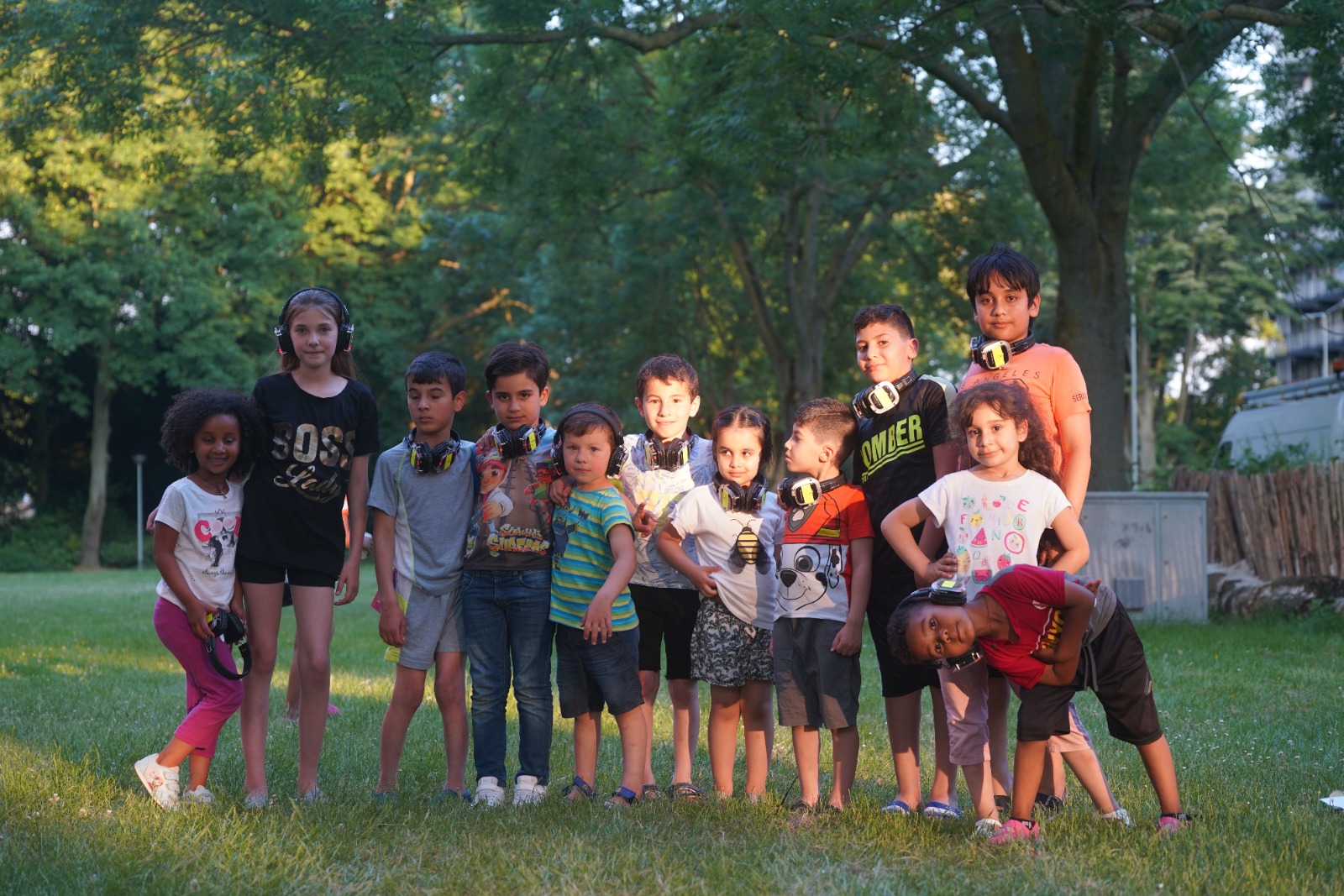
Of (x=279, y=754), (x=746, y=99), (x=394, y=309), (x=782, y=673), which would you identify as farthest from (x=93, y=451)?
(x=782, y=673)

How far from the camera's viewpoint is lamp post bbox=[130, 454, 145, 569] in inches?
1513

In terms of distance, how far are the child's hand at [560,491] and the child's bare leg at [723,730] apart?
100 cm

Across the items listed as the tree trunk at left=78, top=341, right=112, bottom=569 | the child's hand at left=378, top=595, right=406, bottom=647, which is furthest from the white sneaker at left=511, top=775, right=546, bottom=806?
the tree trunk at left=78, top=341, right=112, bottom=569

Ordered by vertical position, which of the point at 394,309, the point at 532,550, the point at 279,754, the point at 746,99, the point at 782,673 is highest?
the point at 394,309

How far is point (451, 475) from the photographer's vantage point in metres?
5.51

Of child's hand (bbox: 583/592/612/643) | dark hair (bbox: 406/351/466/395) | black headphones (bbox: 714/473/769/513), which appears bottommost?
child's hand (bbox: 583/592/612/643)

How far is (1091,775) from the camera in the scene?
4688mm

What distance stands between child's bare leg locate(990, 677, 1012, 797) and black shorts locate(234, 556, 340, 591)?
8.87ft

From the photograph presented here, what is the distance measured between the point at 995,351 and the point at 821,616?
4.02 ft

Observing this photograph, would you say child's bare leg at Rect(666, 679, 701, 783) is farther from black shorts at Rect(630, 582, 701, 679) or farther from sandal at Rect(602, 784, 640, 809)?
sandal at Rect(602, 784, 640, 809)

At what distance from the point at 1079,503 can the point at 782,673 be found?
132 centimetres

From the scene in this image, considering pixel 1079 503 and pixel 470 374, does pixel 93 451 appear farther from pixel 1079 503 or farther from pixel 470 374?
pixel 1079 503

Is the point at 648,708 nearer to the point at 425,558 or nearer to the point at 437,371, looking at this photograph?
the point at 425,558

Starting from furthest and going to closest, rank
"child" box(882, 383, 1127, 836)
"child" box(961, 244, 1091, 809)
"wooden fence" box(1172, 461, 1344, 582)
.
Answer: "wooden fence" box(1172, 461, 1344, 582), "child" box(961, 244, 1091, 809), "child" box(882, 383, 1127, 836)
